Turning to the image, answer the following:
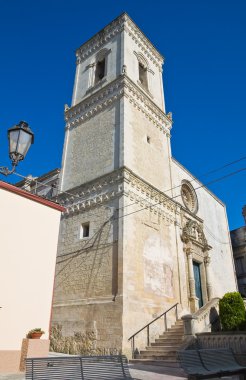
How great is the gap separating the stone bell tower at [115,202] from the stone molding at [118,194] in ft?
0.17

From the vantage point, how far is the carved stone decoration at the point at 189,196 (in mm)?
19678

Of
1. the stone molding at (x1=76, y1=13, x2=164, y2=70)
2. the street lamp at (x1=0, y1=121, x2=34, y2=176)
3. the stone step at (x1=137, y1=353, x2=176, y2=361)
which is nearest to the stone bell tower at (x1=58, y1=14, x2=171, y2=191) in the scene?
the stone molding at (x1=76, y1=13, x2=164, y2=70)

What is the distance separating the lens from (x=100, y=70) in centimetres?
2081

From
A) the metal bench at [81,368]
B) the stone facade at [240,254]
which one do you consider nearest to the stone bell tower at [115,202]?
the metal bench at [81,368]

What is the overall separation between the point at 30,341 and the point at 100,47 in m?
19.3

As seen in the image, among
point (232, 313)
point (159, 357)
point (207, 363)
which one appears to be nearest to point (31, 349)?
point (207, 363)

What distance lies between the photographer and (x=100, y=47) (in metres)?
21.0

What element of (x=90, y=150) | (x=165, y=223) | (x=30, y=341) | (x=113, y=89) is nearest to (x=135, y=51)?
(x=113, y=89)

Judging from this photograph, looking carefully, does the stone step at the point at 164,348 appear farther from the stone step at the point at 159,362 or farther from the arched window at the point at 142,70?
the arched window at the point at 142,70

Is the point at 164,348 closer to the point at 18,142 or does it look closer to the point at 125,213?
the point at 125,213

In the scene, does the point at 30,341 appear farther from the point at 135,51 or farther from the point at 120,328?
the point at 135,51

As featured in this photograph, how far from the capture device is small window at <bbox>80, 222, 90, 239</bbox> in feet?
46.9

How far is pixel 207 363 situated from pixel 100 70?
19.3 metres

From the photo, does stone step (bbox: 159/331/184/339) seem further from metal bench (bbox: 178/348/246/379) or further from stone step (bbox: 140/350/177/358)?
metal bench (bbox: 178/348/246/379)
